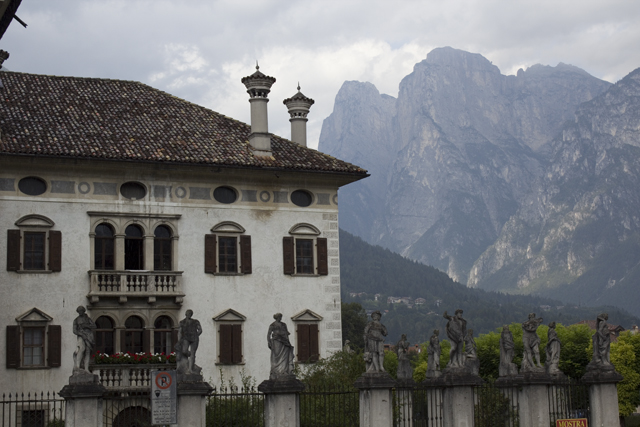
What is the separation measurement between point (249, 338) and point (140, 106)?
1186 centimetres

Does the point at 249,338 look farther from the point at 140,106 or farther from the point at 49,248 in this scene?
the point at 140,106

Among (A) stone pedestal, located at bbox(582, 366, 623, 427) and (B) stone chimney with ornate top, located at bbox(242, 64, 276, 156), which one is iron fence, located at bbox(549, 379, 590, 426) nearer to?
(A) stone pedestal, located at bbox(582, 366, 623, 427)

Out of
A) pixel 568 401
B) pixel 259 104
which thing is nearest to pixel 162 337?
pixel 259 104

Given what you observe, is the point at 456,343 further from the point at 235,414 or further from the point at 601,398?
the point at 235,414

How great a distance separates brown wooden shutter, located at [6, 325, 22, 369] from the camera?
1449 inches

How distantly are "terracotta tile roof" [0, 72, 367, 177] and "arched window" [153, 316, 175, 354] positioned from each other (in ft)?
21.8

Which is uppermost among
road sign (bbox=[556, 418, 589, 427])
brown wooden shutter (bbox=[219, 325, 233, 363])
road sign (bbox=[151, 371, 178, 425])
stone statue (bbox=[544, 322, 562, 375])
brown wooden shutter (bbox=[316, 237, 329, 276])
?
brown wooden shutter (bbox=[316, 237, 329, 276])

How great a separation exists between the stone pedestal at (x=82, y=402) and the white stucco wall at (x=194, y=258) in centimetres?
1422

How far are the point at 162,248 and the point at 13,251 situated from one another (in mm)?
5935

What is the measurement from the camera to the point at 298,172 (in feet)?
138

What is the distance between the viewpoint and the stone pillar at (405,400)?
87.8 feet

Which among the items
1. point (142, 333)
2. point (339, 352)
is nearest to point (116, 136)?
point (142, 333)

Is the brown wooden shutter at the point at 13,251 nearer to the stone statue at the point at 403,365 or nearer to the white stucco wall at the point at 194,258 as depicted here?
the white stucco wall at the point at 194,258

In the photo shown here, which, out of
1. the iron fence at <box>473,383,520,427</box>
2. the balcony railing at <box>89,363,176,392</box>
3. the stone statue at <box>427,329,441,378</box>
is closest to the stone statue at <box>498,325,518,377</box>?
the iron fence at <box>473,383,520,427</box>
